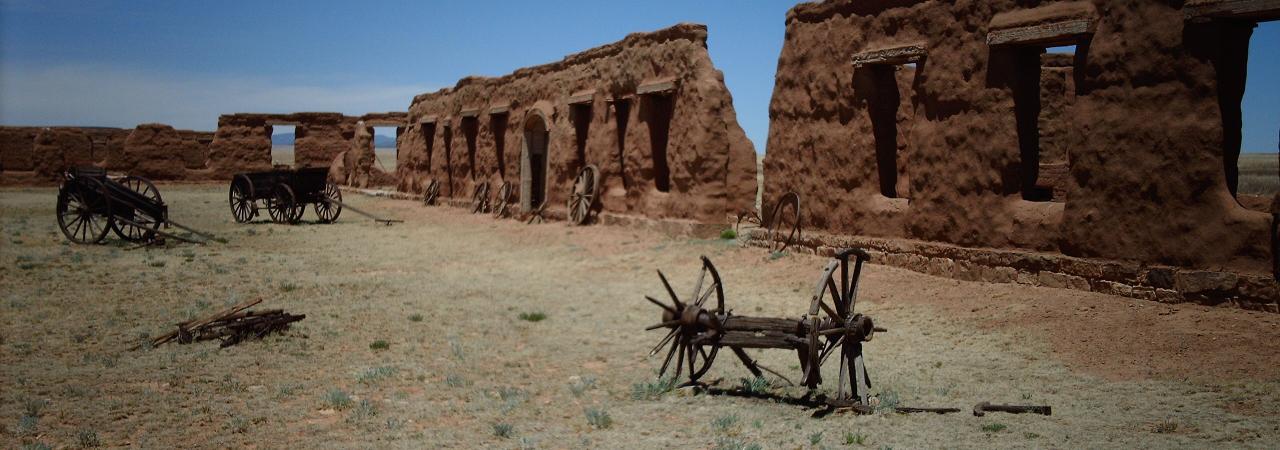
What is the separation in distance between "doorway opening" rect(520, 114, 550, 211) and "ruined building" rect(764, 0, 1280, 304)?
28.4ft

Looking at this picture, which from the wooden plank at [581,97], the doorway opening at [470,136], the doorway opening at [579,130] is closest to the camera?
the wooden plank at [581,97]

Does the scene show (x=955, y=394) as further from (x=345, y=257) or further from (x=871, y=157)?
(x=345, y=257)

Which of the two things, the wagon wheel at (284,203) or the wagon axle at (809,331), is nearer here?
the wagon axle at (809,331)

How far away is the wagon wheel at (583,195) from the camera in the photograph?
16375 mm

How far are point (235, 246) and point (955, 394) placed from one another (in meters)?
12.2

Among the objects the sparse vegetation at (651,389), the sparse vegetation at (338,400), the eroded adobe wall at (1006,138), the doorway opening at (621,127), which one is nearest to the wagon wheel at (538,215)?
the doorway opening at (621,127)

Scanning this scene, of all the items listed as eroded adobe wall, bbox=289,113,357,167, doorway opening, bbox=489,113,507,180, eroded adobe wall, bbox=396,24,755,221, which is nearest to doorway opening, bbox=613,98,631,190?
eroded adobe wall, bbox=396,24,755,221

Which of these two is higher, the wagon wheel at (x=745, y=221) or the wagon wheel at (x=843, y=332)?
the wagon wheel at (x=745, y=221)

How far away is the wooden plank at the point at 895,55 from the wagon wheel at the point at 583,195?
7068 mm

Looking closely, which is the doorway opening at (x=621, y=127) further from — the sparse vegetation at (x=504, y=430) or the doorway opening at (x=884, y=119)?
the sparse vegetation at (x=504, y=430)

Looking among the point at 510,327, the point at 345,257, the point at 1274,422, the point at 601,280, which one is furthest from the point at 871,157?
the point at 345,257

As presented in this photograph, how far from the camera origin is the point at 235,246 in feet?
46.5

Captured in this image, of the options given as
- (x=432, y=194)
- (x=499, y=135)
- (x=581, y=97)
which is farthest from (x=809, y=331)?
(x=432, y=194)

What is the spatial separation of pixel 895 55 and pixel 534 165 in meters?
11.6
